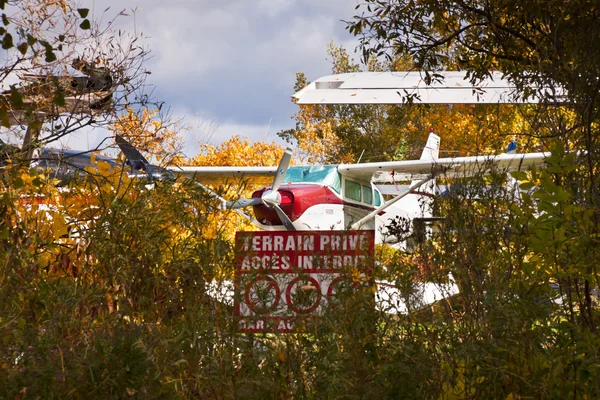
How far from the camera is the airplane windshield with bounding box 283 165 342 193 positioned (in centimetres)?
1460

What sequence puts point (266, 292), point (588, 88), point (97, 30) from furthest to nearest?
1. point (97, 30)
2. point (588, 88)
3. point (266, 292)

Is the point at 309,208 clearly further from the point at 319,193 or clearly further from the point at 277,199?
the point at 277,199

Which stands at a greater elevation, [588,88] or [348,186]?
[348,186]

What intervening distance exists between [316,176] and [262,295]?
40.5ft

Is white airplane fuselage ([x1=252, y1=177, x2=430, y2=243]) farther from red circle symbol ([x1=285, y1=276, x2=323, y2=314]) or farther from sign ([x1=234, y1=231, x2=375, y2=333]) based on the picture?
red circle symbol ([x1=285, y1=276, x2=323, y2=314])

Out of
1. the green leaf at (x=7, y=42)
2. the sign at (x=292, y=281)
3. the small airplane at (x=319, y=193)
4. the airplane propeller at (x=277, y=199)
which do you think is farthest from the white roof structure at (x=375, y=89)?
the airplane propeller at (x=277, y=199)

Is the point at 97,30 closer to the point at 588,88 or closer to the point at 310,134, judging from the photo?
the point at 588,88

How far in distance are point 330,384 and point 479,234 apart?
1254 millimetres

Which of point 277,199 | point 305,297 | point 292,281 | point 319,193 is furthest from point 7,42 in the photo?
point 319,193

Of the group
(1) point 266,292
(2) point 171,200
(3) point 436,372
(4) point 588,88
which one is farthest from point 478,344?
(2) point 171,200

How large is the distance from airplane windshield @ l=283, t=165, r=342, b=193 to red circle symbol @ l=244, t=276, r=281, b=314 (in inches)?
462

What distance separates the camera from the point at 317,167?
15133mm

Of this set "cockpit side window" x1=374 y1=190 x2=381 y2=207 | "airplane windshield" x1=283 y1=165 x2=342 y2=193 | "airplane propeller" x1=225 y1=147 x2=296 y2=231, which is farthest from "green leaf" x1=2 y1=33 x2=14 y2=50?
"cockpit side window" x1=374 y1=190 x2=381 y2=207

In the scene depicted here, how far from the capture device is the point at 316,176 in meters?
14.8
